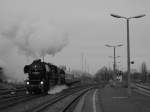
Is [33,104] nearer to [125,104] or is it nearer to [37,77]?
[125,104]

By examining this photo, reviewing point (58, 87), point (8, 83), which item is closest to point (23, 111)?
point (58, 87)

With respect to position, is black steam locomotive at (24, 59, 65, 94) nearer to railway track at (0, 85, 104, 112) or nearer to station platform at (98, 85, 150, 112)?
railway track at (0, 85, 104, 112)

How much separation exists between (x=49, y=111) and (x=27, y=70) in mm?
21117

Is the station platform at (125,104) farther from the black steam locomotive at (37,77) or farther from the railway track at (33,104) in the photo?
the black steam locomotive at (37,77)

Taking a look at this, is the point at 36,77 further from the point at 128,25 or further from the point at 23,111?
the point at 23,111

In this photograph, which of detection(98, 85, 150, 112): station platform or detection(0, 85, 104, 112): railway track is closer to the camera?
detection(98, 85, 150, 112): station platform

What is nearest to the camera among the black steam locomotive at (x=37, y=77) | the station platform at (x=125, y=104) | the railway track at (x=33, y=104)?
the station platform at (x=125, y=104)

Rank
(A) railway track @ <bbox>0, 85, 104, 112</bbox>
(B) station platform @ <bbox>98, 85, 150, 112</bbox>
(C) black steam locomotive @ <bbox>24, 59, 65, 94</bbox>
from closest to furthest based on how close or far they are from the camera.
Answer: (B) station platform @ <bbox>98, 85, 150, 112</bbox> → (A) railway track @ <bbox>0, 85, 104, 112</bbox> → (C) black steam locomotive @ <bbox>24, 59, 65, 94</bbox>

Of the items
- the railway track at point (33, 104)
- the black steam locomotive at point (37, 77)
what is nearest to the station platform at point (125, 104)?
the railway track at point (33, 104)

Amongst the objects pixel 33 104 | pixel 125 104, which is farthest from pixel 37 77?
pixel 125 104

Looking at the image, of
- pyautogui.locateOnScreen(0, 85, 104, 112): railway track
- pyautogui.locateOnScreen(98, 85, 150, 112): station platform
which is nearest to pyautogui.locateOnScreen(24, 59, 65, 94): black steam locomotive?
pyautogui.locateOnScreen(0, 85, 104, 112): railway track

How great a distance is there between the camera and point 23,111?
20.2 meters

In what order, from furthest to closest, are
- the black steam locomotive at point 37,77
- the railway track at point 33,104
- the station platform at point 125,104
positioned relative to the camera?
the black steam locomotive at point 37,77, the railway track at point 33,104, the station platform at point 125,104

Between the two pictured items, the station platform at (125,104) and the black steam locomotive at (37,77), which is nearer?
the station platform at (125,104)
